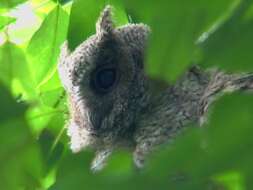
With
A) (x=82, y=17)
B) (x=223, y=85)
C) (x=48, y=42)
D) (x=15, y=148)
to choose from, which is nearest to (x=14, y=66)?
(x=15, y=148)

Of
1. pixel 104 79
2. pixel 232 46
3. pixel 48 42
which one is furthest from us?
pixel 104 79

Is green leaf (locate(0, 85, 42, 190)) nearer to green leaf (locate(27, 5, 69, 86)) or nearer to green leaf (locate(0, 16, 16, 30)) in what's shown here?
green leaf (locate(0, 16, 16, 30))

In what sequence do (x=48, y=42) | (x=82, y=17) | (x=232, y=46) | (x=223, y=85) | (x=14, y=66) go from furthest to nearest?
(x=223, y=85) → (x=48, y=42) → (x=82, y=17) → (x=14, y=66) → (x=232, y=46)

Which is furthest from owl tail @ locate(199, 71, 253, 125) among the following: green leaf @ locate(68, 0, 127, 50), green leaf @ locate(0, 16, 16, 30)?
green leaf @ locate(0, 16, 16, 30)

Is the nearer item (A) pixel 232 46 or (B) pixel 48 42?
(A) pixel 232 46

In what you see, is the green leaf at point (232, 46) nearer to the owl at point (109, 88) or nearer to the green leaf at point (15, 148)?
the green leaf at point (15, 148)

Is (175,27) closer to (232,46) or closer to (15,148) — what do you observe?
(232,46)

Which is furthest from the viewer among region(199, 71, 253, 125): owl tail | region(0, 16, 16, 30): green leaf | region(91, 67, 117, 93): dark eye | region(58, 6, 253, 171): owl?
region(91, 67, 117, 93): dark eye
